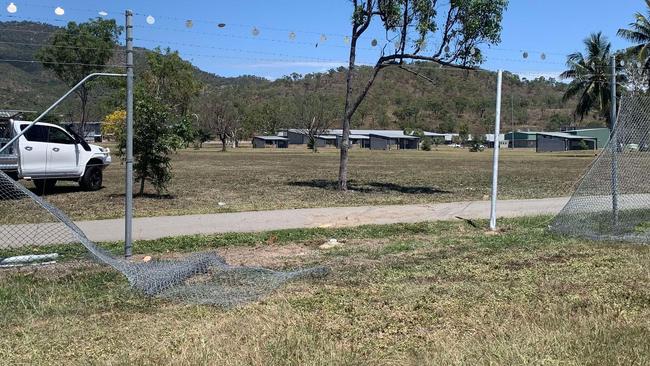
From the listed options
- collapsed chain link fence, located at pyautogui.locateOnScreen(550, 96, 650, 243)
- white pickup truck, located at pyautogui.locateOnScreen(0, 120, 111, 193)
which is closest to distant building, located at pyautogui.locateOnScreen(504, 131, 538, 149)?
white pickup truck, located at pyautogui.locateOnScreen(0, 120, 111, 193)

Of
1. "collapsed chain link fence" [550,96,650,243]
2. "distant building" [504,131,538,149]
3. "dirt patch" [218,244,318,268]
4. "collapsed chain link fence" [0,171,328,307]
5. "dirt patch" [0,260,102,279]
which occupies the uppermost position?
"distant building" [504,131,538,149]

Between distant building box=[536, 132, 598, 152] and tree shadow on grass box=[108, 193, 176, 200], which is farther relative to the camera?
distant building box=[536, 132, 598, 152]

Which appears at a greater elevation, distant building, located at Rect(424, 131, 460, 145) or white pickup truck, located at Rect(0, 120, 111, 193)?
distant building, located at Rect(424, 131, 460, 145)

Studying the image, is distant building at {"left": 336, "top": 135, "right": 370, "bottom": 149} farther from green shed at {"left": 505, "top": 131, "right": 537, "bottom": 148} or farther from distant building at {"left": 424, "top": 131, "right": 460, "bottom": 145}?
green shed at {"left": 505, "top": 131, "right": 537, "bottom": 148}

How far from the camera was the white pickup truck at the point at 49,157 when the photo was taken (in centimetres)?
1542

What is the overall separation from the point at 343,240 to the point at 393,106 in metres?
175

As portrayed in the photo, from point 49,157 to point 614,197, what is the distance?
13.6m

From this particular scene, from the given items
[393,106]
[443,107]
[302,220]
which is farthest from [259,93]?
[302,220]

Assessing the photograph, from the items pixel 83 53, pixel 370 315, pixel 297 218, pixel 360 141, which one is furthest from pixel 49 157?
pixel 360 141

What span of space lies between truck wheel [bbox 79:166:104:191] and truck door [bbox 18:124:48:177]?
5.19ft

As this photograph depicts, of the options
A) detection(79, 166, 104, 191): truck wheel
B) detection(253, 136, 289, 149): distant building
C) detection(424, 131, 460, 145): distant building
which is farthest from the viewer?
detection(424, 131, 460, 145): distant building

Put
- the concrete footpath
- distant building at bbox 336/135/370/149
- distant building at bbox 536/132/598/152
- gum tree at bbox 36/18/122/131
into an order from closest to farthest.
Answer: the concrete footpath < gum tree at bbox 36/18/122/131 < distant building at bbox 536/132/598/152 < distant building at bbox 336/135/370/149

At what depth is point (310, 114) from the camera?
12131cm

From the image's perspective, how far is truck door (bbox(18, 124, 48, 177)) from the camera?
1580 centimetres
